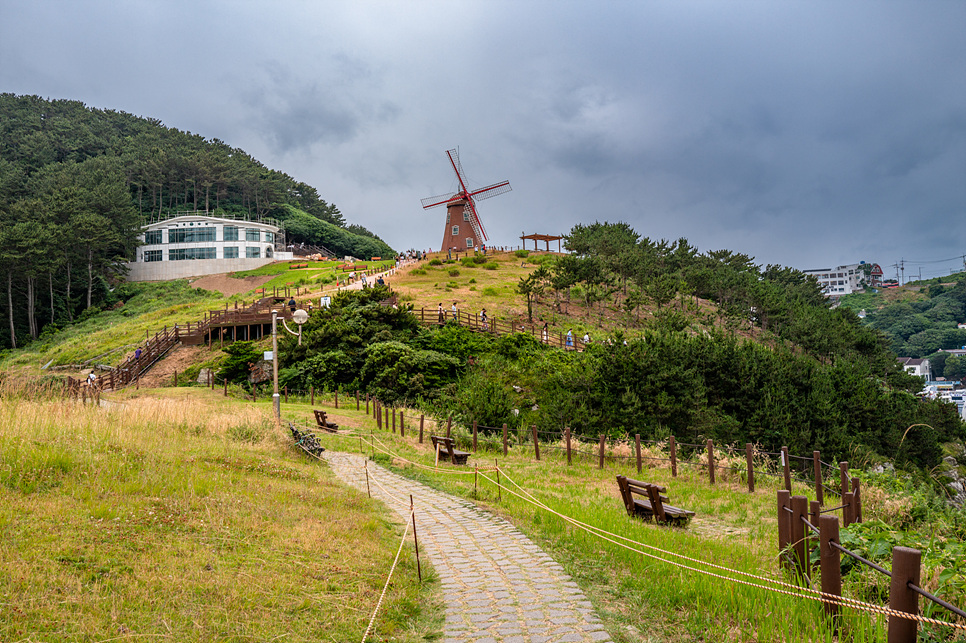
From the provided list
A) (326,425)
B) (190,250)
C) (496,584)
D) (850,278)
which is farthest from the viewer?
(850,278)

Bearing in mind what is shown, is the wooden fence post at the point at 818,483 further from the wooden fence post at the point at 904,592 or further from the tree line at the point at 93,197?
the tree line at the point at 93,197

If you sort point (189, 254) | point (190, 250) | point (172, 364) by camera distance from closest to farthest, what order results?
point (172, 364) < point (189, 254) < point (190, 250)

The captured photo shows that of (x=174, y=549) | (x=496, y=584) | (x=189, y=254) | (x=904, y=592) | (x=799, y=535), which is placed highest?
(x=189, y=254)

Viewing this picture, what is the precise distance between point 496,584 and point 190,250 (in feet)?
309

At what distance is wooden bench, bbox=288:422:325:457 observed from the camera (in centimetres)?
1546

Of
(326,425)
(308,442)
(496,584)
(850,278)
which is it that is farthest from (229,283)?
(850,278)

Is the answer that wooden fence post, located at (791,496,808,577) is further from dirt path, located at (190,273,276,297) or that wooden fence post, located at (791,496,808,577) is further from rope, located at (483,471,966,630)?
dirt path, located at (190,273,276,297)

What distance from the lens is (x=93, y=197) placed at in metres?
82.4

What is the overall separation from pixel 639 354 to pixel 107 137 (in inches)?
5503

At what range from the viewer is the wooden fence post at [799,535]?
19.0 feet

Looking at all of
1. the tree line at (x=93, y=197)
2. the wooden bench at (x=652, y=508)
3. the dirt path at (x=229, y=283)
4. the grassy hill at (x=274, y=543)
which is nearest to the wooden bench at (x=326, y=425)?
the grassy hill at (x=274, y=543)

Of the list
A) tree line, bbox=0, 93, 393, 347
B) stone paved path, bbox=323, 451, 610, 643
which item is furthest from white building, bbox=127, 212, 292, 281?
stone paved path, bbox=323, 451, 610, 643

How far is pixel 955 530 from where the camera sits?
8906 mm

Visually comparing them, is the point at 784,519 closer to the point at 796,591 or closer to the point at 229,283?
the point at 796,591
